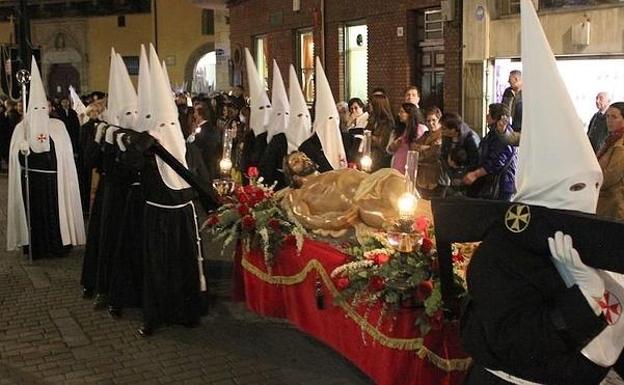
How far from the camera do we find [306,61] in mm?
19891

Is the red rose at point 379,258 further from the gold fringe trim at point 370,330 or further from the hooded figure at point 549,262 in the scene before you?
the hooded figure at point 549,262

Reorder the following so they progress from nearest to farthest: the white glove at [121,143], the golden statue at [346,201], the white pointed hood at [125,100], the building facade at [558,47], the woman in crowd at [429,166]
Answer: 1. the golden statue at [346,201]
2. the white glove at [121,143]
3. the white pointed hood at [125,100]
4. the woman in crowd at [429,166]
5. the building facade at [558,47]

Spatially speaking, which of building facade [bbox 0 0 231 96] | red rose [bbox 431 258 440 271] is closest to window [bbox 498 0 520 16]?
red rose [bbox 431 258 440 271]

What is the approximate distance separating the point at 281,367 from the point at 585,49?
6866mm

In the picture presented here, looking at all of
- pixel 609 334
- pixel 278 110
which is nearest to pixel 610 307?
pixel 609 334

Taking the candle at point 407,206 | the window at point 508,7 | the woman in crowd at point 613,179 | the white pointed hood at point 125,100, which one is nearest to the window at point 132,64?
the window at point 508,7

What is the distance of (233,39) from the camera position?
25.4 m

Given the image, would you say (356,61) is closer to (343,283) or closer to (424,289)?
(343,283)

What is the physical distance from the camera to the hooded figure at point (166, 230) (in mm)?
6535

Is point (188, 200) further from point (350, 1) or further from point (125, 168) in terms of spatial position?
point (350, 1)

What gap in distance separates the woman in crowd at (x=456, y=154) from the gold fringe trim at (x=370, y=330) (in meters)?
2.87

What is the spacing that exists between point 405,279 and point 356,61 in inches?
525

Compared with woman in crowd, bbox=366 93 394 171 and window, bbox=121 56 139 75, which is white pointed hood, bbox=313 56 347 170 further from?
window, bbox=121 56 139 75

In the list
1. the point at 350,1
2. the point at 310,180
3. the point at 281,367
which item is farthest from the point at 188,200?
the point at 350,1
